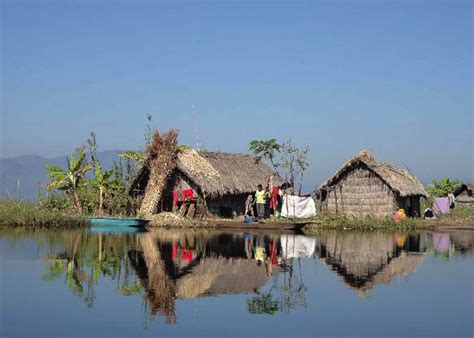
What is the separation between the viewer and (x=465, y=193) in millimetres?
41312

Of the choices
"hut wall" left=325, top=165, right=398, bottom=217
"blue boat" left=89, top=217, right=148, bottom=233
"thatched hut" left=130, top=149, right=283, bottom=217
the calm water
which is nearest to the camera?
the calm water

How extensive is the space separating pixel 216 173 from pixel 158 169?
2.33 metres

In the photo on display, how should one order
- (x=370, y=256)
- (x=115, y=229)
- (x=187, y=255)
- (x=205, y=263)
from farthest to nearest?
(x=115, y=229), (x=370, y=256), (x=187, y=255), (x=205, y=263)

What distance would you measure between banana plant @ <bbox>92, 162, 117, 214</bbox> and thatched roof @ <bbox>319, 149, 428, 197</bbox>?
29.4 feet

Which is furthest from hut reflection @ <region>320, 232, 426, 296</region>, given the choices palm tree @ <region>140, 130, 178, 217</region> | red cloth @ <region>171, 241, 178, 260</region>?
palm tree @ <region>140, 130, 178, 217</region>

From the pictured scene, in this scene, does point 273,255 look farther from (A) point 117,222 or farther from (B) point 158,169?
(B) point 158,169

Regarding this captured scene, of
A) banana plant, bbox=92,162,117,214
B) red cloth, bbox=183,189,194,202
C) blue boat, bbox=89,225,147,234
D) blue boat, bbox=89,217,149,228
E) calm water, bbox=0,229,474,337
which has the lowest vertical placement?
calm water, bbox=0,229,474,337

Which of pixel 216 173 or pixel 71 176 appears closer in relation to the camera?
pixel 71 176

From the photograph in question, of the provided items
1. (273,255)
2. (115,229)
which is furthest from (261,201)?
(273,255)

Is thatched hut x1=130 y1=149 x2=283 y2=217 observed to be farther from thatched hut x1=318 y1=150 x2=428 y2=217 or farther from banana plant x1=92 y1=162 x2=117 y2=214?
thatched hut x1=318 y1=150 x2=428 y2=217

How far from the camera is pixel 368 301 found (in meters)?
12.1

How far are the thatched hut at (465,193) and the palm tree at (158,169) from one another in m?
18.1

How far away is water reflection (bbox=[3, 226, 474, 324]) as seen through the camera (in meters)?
12.5

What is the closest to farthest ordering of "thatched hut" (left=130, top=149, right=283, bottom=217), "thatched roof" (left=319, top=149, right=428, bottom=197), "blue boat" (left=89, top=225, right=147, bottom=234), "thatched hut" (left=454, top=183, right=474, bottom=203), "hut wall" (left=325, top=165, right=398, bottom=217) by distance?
"blue boat" (left=89, top=225, right=147, bottom=234), "thatched hut" (left=130, top=149, right=283, bottom=217), "thatched roof" (left=319, top=149, right=428, bottom=197), "hut wall" (left=325, top=165, right=398, bottom=217), "thatched hut" (left=454, top=183, right=474, bottom=203)
